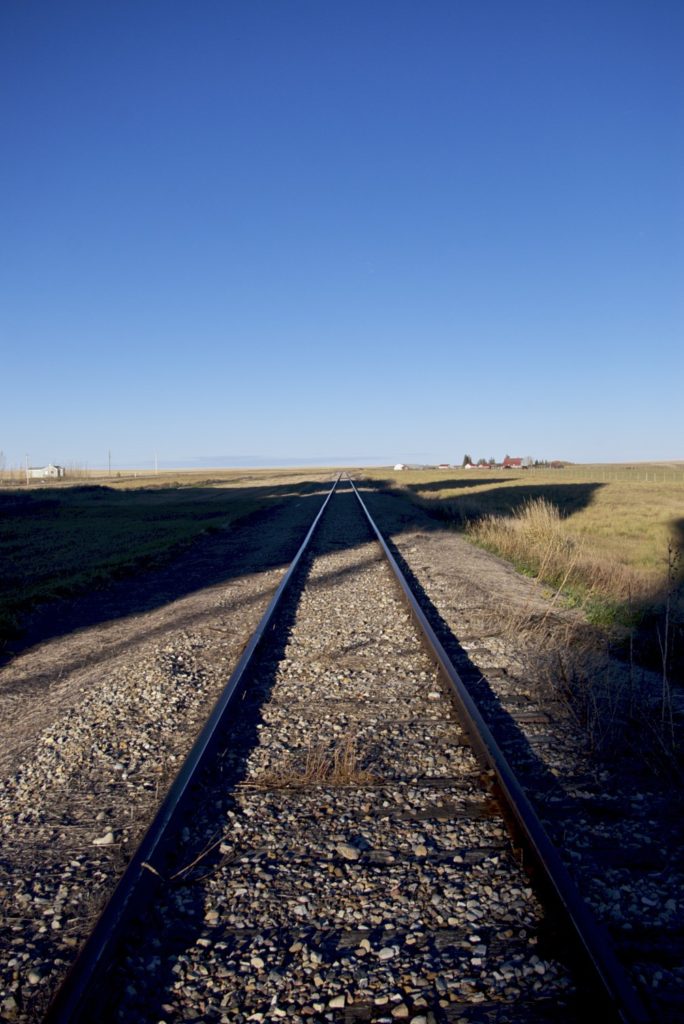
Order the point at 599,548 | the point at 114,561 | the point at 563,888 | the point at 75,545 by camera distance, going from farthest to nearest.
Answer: the point at 75,545, the point at 599,548, the point at 114,561, the point at 563,888

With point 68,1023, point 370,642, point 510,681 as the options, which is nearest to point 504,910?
point 68,1023

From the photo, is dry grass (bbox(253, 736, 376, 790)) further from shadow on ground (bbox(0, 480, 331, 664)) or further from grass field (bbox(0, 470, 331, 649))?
grass field (bbox(0, 470, 331, 649))

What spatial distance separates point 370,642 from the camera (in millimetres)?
7738

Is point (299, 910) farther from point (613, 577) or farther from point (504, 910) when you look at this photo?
point (613, 577)

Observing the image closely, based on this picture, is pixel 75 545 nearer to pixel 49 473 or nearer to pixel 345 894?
pixel 345 894

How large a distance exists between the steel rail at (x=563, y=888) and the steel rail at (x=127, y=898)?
163 centimetres

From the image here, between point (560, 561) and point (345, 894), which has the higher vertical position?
point (560, 561)

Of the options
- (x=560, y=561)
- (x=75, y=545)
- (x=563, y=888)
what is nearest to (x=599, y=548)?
(x=560, y=561)

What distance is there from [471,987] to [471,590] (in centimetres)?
850

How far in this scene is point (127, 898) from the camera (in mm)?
2975

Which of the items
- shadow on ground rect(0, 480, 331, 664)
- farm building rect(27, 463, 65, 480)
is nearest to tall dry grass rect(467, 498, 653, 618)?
shadow on ground rect(0, 480, 331, 664)

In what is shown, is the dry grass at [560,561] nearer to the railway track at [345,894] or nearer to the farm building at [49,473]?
the railway track at [345,894]

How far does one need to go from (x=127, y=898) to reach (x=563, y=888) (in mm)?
1705

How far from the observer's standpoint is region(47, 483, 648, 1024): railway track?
8.27 feet
